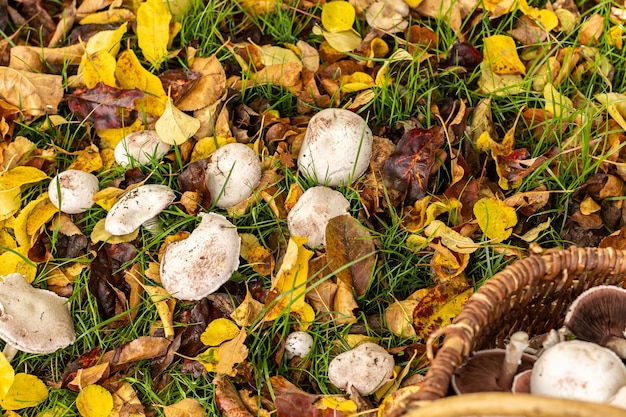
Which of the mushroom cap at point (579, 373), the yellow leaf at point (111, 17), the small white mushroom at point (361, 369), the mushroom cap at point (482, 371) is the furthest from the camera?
the yellow leaf at point (111, 17)

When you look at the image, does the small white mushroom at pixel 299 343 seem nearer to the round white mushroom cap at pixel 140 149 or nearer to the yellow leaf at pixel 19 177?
the round white mushroom cap at pixel 140 149

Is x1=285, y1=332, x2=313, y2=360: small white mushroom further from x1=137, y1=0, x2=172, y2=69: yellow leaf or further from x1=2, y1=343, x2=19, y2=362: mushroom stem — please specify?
x1=137, y1=0, x2=172, y2=69: yellow leaf

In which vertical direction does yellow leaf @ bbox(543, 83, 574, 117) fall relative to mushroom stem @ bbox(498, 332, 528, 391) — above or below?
above

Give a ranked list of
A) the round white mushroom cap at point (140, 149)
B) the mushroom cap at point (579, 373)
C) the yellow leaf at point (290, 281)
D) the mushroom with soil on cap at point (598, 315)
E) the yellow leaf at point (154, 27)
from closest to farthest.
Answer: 1. the mushroom cap at point (579, 373)
2. the mushroom with soil on cap at point (598, 315)
3. the yellow leaf at point (290, 281)
4. the round white mushroom cap at point (140, 149)
5. the yellow leaf at point (154, 27)

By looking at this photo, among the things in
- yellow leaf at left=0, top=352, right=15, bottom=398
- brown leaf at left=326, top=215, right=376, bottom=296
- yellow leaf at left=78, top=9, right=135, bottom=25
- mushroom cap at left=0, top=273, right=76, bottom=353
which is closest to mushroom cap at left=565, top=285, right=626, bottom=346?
brown leaf at left=326, top=215, right=376, bottom=296

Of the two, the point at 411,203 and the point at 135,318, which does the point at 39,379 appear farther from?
the point at 411,203

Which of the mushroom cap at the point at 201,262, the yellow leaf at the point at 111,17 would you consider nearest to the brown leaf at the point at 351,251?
the mushroom cap at the point at 201,262

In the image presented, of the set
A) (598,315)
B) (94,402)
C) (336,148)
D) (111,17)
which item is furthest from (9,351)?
(598,315)

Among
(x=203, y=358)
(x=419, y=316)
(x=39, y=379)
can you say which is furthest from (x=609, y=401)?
(x=39, y=379)
